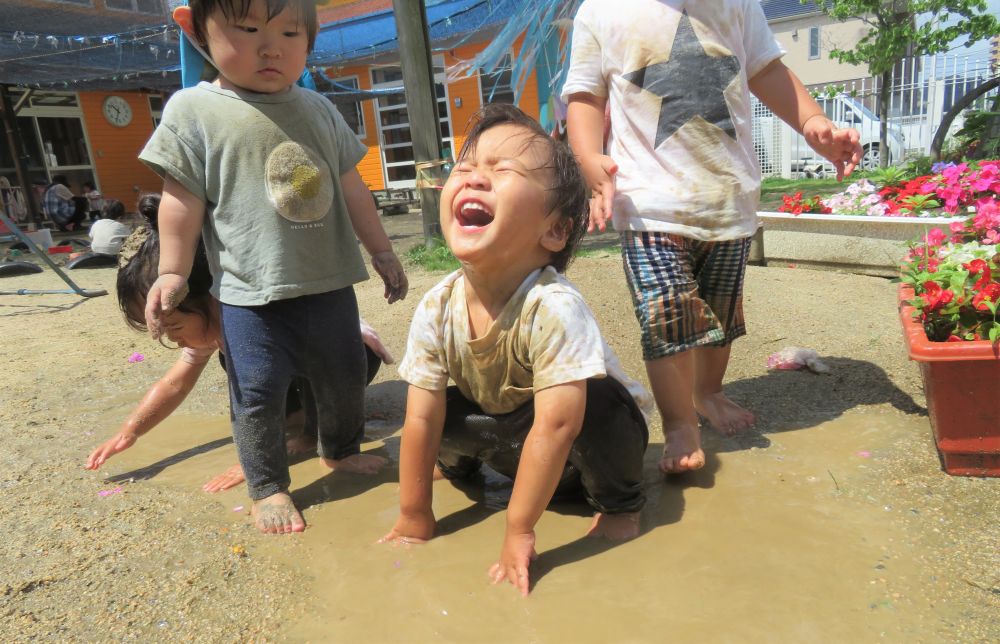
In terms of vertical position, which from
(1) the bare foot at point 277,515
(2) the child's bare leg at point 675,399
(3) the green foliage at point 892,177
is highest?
(3) the green foliage at point 892,177

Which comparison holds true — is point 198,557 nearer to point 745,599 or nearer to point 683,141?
point 745,599

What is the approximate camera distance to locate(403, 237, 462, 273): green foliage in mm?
5969

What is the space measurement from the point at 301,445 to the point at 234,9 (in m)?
1.58

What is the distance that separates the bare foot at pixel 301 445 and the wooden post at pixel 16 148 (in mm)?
13496

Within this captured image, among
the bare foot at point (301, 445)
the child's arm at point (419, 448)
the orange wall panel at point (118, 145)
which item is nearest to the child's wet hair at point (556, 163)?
the child's arm at point (419, 448)

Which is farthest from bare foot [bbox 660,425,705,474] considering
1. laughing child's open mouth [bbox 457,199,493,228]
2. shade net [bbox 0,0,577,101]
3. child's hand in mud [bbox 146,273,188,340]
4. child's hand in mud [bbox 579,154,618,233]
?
shade net [bbox 0,0,577,101]

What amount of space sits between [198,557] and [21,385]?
2494 millimetres

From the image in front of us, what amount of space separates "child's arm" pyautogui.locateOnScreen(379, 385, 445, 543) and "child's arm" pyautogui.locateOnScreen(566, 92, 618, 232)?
2.26 ft

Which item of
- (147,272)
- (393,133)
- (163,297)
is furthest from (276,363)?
(393,133)

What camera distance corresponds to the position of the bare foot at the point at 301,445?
277 cm

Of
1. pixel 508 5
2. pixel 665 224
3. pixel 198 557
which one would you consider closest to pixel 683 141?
pixel 665 224

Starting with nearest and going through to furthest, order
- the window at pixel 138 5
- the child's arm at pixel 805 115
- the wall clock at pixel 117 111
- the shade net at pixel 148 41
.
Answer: the child's arm at pixel 805 115 → the shade net at pixel 148 41 → the wall clock at pixel 117 111 → the window at pixel 138 5

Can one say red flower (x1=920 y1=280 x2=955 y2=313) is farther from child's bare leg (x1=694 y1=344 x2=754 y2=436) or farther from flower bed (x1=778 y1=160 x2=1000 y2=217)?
flower bed (x1=778 y1=160 x2=1000 y2=217)

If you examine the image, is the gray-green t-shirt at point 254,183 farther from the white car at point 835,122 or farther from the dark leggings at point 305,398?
the white car at point 835,122
